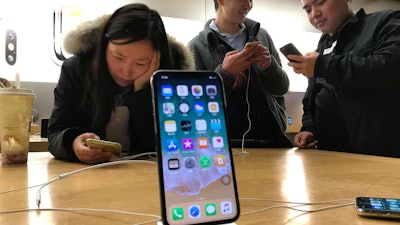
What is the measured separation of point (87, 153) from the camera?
881mm

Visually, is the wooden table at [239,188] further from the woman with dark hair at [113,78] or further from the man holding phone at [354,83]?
the man holding phone at [354,83]

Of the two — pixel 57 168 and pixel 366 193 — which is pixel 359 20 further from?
pixel 57 168

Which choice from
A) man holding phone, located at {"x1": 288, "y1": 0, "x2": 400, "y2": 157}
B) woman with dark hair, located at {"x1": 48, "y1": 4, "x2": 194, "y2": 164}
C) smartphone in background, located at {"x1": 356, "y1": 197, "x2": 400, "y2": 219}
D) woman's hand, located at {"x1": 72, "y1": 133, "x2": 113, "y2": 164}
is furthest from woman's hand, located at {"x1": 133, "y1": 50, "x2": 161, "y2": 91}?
smartphone in background, located at {"x1": 356, "y1": 197, "x2": 400, "y2": 219}

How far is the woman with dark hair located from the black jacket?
605 mm

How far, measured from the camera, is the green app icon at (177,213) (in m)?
0.37

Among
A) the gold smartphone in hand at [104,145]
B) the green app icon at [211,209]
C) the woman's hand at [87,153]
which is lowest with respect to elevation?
the woman's hand at [87,153]

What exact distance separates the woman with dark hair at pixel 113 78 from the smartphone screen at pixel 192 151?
0.60 meters

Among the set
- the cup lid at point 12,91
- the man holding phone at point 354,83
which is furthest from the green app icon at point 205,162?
the man holding phone at point 354,83

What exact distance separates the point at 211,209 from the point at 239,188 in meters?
0.25

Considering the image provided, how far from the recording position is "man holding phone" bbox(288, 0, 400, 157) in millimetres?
1308

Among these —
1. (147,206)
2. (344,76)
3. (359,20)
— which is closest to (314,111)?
(344,76)

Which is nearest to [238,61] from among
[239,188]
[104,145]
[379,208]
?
[104,145]

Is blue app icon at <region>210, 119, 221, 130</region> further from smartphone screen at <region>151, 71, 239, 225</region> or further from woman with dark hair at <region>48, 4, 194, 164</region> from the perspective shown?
woman with dark hair at <region>48, 4, 194, 164</region>

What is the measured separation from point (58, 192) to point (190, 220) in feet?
1.01
